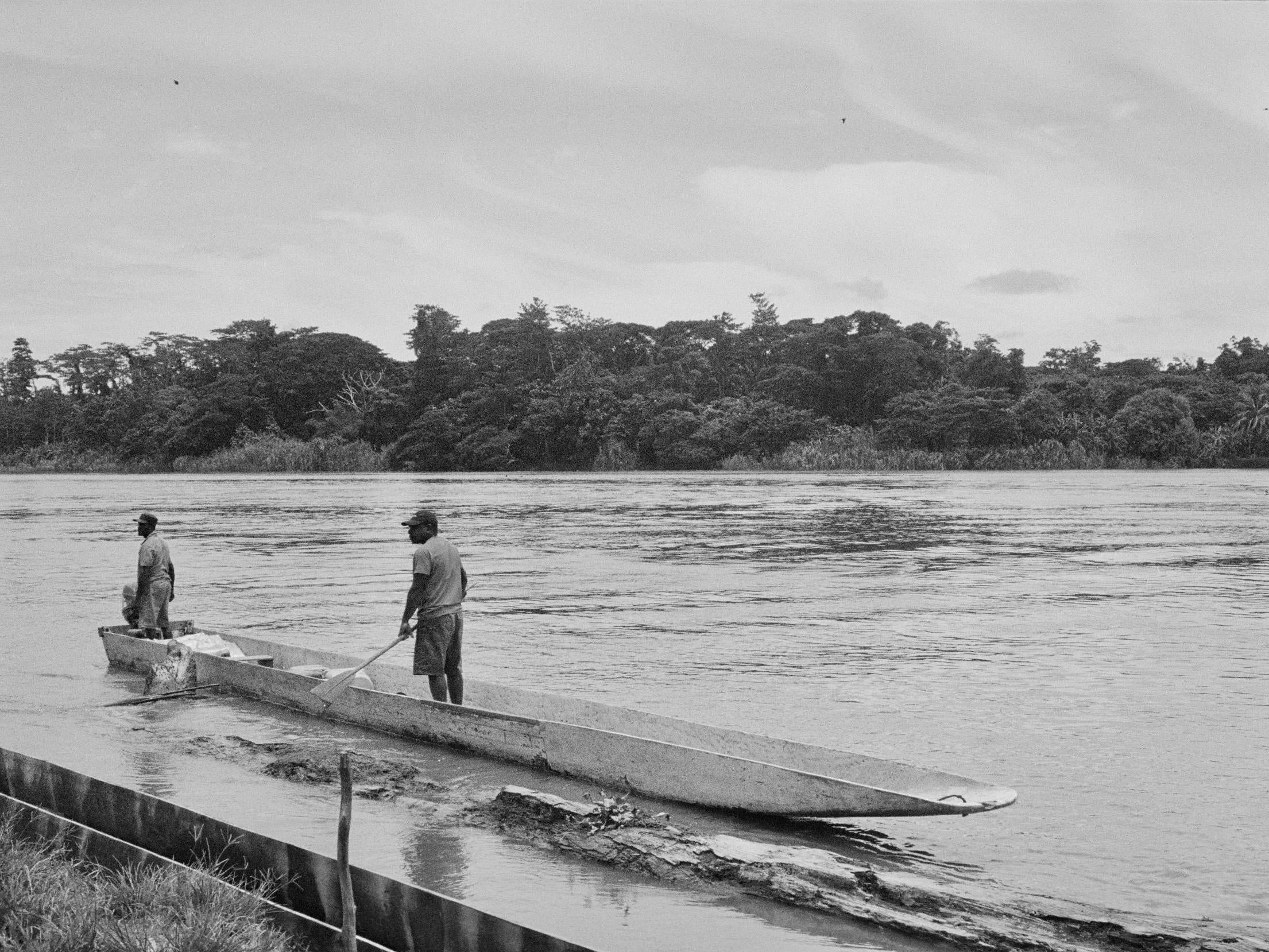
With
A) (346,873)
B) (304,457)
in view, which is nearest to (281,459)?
(304,457)

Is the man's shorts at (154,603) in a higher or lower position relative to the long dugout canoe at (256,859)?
higher

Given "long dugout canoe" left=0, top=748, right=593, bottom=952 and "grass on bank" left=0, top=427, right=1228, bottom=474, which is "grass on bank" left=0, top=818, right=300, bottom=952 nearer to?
"long dugout canoe" left=0, top=748, right=593, bottom=952

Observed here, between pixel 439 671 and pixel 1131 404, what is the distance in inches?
3100

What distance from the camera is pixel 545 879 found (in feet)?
24.1

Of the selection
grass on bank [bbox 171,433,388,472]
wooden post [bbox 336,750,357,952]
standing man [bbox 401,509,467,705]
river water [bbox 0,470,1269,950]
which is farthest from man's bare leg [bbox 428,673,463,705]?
grass on bank [bbox 171,433,388,472]

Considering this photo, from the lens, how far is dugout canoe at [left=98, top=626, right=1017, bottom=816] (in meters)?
7.43

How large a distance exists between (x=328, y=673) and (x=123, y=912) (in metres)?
6.56

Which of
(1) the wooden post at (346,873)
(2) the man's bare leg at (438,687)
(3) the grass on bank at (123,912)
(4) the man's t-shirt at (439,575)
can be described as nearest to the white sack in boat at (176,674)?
(2) the man's bare leg at (438,687)

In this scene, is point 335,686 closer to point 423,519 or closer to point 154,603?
point 423,519

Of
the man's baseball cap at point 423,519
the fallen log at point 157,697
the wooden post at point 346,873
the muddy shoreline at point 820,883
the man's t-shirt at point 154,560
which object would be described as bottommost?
the fallen log at point 157,697

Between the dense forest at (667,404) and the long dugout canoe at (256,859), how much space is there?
7993 centimetres

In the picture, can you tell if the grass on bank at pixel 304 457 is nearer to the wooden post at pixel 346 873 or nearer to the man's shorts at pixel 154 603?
the man's shorts at pixel 154 603

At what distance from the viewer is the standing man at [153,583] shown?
13133 millimetres

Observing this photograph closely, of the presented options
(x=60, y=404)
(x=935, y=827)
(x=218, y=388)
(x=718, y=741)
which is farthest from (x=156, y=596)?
(x=60, y=404)
